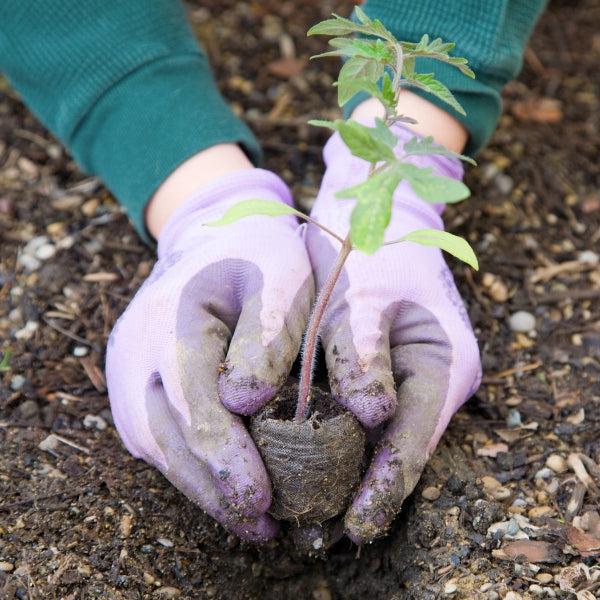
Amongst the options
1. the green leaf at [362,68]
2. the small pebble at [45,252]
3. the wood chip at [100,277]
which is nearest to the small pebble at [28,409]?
the wood chip at [100,277]

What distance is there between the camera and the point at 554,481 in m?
1.72

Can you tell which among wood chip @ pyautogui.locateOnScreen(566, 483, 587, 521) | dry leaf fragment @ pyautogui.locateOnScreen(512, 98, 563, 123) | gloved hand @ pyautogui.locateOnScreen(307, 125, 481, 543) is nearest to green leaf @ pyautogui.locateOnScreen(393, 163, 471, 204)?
gloved hand @ pyautogui.locateOnScreen(307, 125, 481, 543)

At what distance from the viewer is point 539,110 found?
2.84 meters

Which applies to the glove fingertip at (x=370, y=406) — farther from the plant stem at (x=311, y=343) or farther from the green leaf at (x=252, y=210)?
the green leaf at (x=252, y=210)

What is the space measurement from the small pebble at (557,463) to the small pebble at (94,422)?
1052 millimetres

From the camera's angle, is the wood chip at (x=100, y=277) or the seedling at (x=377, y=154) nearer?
the seedling at (x=377, y=154)

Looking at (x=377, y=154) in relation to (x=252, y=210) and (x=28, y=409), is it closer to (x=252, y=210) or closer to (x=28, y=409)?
(x=252, y=210)

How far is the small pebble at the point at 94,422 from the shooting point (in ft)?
5.98

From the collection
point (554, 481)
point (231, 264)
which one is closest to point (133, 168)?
point (231, 264)

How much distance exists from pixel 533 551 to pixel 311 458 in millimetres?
522

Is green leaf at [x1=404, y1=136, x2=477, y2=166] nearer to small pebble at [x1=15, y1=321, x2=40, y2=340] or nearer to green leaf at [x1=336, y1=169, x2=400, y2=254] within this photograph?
green leaf at [x1=336, y1=169, x2=400, y2=254]

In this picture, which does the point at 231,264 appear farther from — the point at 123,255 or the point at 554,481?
the point at 554,481

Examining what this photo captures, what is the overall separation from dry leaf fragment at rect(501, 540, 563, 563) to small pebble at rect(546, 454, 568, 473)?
0.70 ft

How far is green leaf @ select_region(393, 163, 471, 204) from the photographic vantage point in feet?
3.21
